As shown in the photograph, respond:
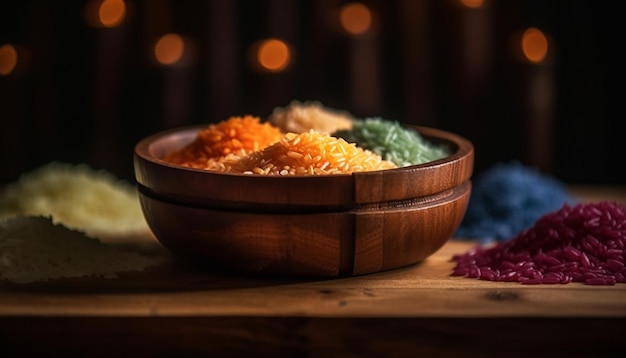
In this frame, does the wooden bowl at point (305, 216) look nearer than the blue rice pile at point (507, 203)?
Yes

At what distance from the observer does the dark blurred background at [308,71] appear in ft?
11.2

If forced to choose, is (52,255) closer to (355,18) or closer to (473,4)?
(355,18)

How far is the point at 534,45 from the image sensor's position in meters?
3.35

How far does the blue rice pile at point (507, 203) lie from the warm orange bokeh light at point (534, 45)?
30.2 inches

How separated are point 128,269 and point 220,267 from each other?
205 millimetres

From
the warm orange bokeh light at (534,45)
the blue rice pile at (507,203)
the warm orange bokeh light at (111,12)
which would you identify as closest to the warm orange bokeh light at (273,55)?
the warm orange bokeh light at (111,12)

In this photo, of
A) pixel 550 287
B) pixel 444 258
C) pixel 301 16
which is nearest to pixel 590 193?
pixel 444 258

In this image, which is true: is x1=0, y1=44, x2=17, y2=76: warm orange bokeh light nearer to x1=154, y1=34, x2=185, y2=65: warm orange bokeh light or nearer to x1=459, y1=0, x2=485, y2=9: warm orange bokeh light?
x1=154, y1=34, x2=185, y2=65: warm orange bokeh light

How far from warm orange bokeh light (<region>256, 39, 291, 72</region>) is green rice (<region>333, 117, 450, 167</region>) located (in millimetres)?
1386

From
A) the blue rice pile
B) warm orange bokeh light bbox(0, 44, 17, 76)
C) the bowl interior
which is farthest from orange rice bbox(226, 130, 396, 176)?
warm orange bokeh light bbox(0, 44, 17, 76)

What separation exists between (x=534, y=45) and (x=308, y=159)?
1.87 meters
